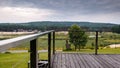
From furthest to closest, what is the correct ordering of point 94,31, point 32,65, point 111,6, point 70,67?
point 111,6, point 94,31, point 70,67, point 32,65

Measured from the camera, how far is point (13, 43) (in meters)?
1.25

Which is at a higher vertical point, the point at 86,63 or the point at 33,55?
the point at 33,55

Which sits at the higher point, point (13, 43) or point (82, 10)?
point (82, 10)

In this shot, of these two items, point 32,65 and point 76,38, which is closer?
point 32,65

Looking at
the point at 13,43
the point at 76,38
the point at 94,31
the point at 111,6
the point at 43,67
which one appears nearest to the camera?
the point at 13,43

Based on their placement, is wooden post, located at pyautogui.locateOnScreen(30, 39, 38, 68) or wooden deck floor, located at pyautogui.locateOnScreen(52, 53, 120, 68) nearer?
wooden post, located at pyautogui.locateOnScreen(30, 39, 38, 68)

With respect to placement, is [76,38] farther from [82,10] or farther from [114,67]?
[82,10]

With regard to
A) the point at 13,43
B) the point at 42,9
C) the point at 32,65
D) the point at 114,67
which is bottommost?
the point at 114,67

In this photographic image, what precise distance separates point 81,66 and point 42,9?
12882 mm

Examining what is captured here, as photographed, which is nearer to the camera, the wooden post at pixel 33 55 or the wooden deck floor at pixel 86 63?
the wooden post at pixel 33 55

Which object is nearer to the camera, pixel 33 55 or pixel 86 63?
pixel 33 55

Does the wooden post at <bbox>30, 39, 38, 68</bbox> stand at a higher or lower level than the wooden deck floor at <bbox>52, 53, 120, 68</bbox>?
higher

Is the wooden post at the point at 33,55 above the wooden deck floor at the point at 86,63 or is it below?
above

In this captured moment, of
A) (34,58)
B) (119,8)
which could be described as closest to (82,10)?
(119,8)
